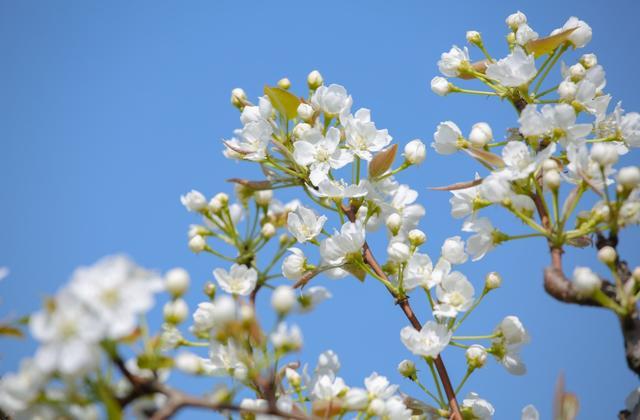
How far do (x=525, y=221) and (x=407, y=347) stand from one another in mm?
410

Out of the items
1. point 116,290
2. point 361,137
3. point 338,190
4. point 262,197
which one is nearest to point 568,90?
point 361,137

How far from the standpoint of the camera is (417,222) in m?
2.02

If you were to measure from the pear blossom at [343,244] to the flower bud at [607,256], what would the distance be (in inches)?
23.4

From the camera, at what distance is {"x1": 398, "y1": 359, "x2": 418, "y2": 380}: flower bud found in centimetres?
186

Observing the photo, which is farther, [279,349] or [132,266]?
[279,349]

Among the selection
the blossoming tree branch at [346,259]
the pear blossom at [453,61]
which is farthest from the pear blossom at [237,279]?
the pear blossom at [453,61]

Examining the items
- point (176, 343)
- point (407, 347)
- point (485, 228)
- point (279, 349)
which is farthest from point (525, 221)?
point (176, 343)

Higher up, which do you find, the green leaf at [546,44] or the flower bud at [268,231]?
the green leaf at [546,44]

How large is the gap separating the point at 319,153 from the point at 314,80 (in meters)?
0.32

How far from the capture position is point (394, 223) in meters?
1.94

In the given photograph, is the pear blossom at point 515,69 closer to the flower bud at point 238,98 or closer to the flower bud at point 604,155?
the flower bud at point 604,155

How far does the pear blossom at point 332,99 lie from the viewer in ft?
6.59

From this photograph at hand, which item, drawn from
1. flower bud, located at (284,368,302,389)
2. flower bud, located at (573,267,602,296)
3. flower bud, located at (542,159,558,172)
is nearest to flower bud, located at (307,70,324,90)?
flower bud, located at (542,159,558,172)

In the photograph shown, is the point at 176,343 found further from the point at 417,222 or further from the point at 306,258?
the point at 417,222
